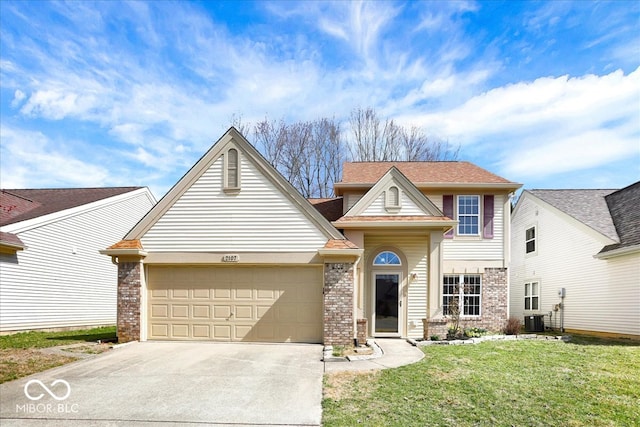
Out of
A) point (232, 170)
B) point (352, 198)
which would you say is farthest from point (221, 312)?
point (352, 198)

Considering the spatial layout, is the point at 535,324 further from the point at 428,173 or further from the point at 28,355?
the point at 28,355

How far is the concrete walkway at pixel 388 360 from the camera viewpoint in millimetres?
9406

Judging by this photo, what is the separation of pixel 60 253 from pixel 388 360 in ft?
44.9

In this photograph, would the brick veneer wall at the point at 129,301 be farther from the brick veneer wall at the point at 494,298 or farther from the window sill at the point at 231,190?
the brick veneer wall at the point at 494,298

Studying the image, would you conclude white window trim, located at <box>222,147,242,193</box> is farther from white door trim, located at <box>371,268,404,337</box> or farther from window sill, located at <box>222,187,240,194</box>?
white door trim, located at <box>371,268,404,337</box>

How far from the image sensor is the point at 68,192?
67.9 feet

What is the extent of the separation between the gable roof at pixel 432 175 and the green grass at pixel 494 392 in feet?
23.2

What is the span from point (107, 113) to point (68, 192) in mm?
5362

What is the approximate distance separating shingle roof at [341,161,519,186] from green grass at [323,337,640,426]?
24.5 feet

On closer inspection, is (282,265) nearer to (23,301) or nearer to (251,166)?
(251,166)

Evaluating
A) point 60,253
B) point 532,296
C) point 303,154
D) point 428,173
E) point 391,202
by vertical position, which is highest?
point 303,154

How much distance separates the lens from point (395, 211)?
14641 millimetres

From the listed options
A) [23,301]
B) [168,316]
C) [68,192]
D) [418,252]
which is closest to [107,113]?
[68,192]

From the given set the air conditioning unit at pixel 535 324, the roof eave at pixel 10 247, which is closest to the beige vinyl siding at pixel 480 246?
the air conditioning unit at pixel 535 324
